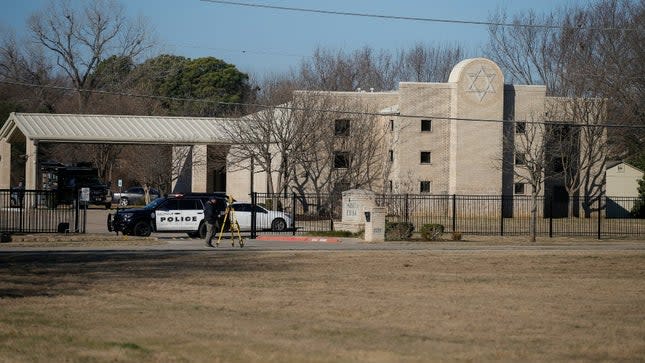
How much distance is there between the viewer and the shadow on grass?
66.4ft

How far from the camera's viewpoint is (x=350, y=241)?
38.0m

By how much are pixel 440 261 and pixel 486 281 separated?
5.84m

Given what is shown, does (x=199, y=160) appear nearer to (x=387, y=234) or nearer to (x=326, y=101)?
(x=326, y=101)

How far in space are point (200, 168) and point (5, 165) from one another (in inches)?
516

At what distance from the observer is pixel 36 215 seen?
3991 cm

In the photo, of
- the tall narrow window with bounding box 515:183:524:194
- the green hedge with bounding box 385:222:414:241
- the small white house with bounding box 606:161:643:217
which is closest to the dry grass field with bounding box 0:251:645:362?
the green hedge with bounding box 385:222:414:241

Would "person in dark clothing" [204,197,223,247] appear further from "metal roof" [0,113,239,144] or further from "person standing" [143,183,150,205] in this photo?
"person standing" [143,183,150,205]

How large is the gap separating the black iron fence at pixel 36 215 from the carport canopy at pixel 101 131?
19.4 metres

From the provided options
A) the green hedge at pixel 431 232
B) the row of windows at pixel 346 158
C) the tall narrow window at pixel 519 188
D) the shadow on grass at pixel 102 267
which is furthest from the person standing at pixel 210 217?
the tall narrow window at pixel 519 188

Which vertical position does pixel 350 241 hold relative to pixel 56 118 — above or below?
below

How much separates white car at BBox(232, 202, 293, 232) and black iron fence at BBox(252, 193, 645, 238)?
0.37 meters

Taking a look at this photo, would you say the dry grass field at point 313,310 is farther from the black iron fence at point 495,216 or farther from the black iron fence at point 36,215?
the black iron fence at point 495,216

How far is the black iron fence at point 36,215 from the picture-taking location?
1531 inches

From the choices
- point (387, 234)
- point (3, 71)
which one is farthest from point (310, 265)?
point (3, 71)
